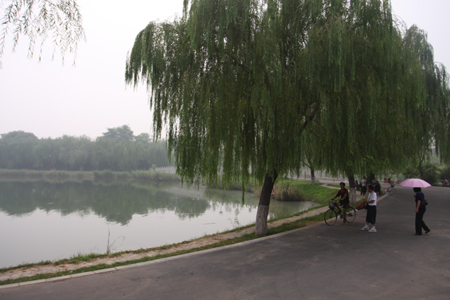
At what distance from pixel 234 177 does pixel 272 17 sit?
4.62 m

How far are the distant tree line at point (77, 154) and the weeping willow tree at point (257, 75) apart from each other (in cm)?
6132

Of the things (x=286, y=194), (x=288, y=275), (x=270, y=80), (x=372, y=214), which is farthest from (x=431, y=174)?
(x=288, y=275)

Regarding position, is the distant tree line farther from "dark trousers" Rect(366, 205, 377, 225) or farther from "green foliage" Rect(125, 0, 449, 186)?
"dark trousers" Rect(366, 205, 377, 225)

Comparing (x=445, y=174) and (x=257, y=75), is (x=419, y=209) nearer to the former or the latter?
(x=257, y=75)

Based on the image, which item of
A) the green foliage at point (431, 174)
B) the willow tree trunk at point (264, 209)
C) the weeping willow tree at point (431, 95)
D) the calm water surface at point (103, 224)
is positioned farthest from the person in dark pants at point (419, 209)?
the green foliage at point (431, 174)

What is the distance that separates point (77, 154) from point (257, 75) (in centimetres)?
7058

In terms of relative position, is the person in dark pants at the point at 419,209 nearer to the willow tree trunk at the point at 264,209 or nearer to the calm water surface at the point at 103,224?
the willow tree trunk at the point at 264,209

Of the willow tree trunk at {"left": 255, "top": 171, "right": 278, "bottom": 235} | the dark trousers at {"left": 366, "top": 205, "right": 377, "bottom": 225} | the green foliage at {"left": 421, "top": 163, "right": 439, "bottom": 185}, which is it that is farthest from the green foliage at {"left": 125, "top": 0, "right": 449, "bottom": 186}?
the green foliage at {"left": 421, "top": 163, "right": 439, "bottom": 185}

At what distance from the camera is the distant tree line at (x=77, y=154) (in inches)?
2702

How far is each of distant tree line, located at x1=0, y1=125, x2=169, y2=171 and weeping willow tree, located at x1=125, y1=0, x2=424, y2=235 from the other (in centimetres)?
6132

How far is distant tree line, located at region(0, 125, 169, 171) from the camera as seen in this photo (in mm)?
68625

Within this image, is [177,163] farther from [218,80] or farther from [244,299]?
[244,299]

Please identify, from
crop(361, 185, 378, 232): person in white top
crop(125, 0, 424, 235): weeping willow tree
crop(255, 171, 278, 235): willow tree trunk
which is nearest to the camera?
crop(125, 0, 424, 235): weeping willow tree

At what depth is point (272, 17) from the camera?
872cm
